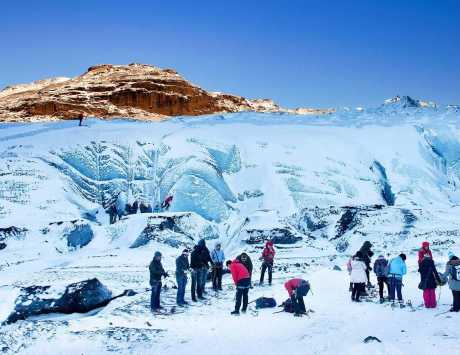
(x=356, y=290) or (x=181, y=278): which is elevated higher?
(x=181, y=278)

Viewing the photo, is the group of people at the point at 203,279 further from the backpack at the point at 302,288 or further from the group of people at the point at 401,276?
the group of people at the point at 401,276

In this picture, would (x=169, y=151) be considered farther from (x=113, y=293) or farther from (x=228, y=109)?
(x=228, y=109)

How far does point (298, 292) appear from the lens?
41.6ft

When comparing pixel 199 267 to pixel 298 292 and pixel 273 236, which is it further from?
pixel 273 236

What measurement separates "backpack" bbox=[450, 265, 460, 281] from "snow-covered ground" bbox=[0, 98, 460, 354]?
0.79 meters

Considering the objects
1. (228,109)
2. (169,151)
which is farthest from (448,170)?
(228,109)

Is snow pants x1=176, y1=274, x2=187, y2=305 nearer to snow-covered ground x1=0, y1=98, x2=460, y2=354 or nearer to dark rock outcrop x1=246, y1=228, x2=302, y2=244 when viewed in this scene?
snow-covered ground x1=0, y1=98, x2=460, y2=354

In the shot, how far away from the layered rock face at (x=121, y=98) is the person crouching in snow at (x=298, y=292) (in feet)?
261

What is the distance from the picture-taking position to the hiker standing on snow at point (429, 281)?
42.0 ft

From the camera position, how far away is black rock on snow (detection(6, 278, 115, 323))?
12.5 metres

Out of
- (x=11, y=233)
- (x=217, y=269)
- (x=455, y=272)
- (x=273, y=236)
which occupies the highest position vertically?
(x=273, y=236)

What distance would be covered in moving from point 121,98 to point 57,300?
296 ft

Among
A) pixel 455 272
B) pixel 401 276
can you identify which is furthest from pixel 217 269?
pixel 455 272

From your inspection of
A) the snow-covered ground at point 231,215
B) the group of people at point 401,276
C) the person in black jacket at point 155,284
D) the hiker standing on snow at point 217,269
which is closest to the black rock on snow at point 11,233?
the snow-covered ground at point 231,215
